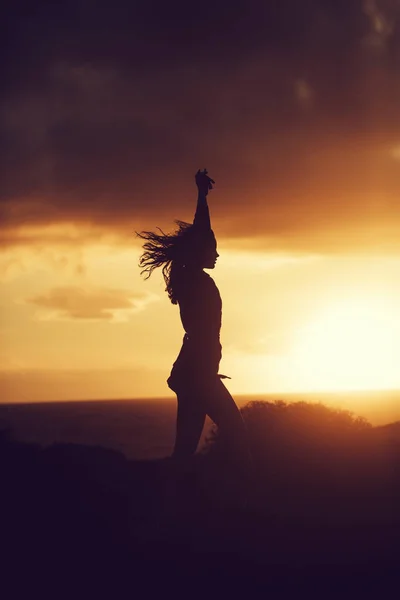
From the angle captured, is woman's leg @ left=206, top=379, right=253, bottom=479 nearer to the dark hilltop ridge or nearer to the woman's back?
Answer: the dark hilltop ridge

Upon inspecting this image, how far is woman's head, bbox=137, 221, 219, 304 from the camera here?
11.7m

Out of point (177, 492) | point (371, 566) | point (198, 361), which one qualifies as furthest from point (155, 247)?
point (371, 566)

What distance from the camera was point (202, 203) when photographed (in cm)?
1180

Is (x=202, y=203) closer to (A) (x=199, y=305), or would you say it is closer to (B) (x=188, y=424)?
(A) (x=199, y=305)

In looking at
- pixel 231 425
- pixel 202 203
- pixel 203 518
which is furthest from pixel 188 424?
pixel 202 203

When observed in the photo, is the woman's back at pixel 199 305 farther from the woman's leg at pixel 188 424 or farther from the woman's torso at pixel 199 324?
the woman's leg at pixel 188 424

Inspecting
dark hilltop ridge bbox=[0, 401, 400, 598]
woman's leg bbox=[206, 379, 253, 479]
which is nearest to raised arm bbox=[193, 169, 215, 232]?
woman's leg bbox=[206, 379, 253, 479]

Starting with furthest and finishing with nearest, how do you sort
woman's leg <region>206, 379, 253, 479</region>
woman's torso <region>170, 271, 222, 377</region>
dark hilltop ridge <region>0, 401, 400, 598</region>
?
woman's torso <region>170, 271, 222, 377</region>, woman's leg <region>206, 379, 253, 479</region>, dark hilltop ridge <region>0, 401, 400, 598</region>

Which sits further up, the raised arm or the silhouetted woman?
the raised arm

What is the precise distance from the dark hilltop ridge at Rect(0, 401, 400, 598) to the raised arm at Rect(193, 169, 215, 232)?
128 inches

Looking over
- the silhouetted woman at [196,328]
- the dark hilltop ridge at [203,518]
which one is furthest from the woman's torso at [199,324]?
the dark hilltop ridge at [203,518]

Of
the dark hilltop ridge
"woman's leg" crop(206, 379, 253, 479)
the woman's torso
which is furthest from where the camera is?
the woman's torso

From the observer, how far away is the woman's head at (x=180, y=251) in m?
11.7

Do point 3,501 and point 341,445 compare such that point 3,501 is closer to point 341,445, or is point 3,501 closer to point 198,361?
point 198,361
